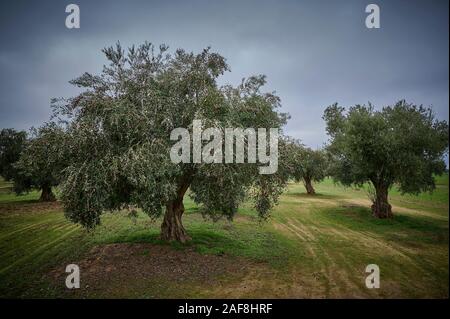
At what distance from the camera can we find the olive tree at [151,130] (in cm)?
1402

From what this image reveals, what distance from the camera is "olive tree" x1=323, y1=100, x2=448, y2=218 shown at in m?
26.8

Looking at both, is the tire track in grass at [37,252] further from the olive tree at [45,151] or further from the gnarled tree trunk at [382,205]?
the gnarled tree trunk at [382,205]

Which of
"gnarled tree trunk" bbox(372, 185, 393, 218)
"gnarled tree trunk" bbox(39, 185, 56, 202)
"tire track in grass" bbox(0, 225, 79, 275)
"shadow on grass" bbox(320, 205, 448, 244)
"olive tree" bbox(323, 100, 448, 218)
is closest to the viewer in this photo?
"tire track in grass" bbox(0, 225, 79, 275)

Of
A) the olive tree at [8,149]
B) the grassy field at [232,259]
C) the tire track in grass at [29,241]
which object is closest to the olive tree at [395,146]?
the grassy field at [232,259]

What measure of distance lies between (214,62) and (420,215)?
29624 mm

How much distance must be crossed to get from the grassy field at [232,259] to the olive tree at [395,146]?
425 cm

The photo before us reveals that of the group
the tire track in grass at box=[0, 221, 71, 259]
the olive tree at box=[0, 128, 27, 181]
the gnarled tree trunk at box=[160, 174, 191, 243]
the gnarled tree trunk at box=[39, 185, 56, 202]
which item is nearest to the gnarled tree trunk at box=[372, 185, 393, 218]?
the gnarled tree trunk at box=[160, 174, 191, 243]

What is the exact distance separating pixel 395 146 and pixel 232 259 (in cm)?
1943

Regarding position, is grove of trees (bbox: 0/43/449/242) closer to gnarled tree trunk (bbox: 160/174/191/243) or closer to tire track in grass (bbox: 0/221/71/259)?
gnarled tree trunk (bbox: 160/174/191/243)

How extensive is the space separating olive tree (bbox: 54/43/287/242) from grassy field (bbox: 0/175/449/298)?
96.8 inches

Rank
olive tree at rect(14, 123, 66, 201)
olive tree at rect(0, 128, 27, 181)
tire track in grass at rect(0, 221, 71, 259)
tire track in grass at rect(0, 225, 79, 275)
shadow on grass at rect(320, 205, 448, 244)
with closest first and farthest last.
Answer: olive tree at rect(14, 123, 66, 201)
tire track in grass at rect(0, 225, 79, 275)
tire track in grass at rect(0, 221, 71, 259)
shadow on grass at rect(320, 205, 448, 244)
olive tree at rect(0, 128, 27, 181)

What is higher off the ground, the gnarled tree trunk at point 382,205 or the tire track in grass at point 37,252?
the gnarled tree trunk at point 382,205

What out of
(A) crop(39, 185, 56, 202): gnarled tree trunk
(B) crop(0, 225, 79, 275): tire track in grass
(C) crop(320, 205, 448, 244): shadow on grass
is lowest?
(B) crop(0, 225, 79, 275): tire track in grass

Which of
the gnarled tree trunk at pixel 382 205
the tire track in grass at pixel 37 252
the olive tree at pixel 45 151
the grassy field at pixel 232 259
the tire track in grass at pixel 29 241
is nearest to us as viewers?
the grassy field at pixel 232 259
